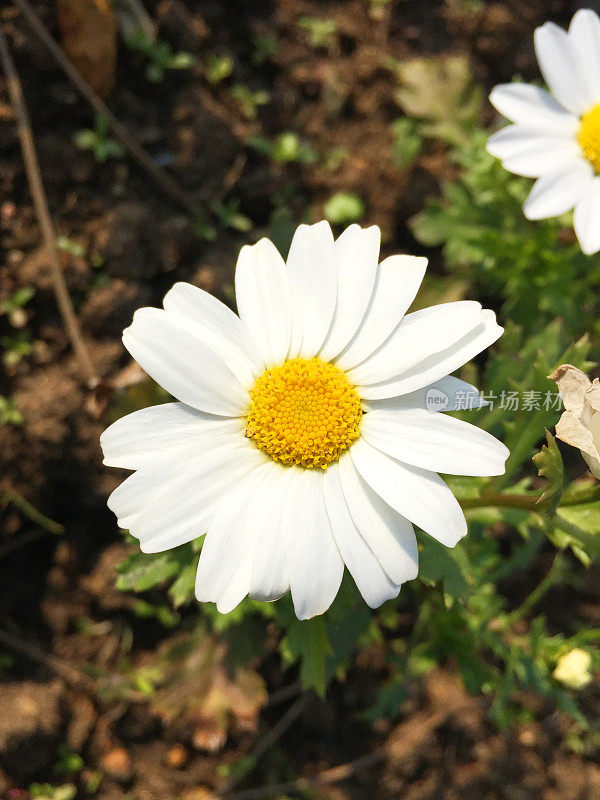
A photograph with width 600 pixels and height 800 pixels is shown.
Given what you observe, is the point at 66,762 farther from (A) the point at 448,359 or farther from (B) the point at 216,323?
(A) the point at 448,359

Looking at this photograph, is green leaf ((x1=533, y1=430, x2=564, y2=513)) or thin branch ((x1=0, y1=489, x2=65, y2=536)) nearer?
green leaf ((x1=533, y1=430, x2=564, y2=513))

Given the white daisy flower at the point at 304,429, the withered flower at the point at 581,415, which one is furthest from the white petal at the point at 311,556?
the withered flower at the point at 581,415

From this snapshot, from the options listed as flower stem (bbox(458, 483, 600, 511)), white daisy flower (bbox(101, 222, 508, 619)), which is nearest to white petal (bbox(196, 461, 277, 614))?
white daisy flower (bbox(101, 222, 508, 619))

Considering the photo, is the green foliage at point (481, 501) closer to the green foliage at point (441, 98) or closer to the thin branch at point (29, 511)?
the green foliage at point (441, 98)

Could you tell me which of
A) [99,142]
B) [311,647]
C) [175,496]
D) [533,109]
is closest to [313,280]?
[175,496]

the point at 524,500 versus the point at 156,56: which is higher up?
the point at 156,56

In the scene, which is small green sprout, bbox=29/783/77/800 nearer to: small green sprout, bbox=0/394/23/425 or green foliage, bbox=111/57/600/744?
green foliage, bbox=111/57/600/744

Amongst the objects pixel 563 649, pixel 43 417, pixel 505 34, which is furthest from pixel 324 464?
pixel 505 34

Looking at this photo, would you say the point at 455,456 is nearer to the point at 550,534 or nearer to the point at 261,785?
the point at 550,534
